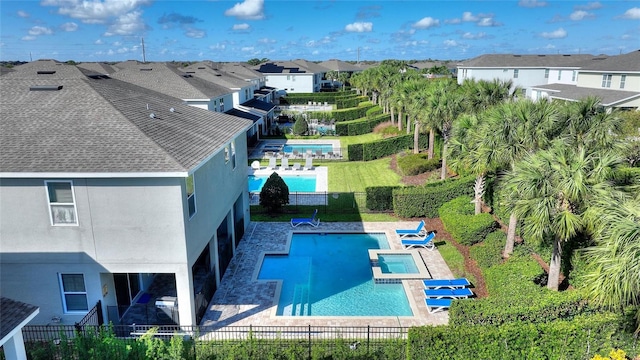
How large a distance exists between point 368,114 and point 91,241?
56062mm

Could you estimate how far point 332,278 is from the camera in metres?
18.7

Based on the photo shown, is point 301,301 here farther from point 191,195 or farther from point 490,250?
point 490,250

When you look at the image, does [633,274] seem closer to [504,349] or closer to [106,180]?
[504,349]

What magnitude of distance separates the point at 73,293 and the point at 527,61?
2775 inches

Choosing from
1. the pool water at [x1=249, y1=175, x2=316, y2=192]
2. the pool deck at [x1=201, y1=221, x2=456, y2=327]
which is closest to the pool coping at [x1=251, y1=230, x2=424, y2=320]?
the pool deck at [x1=201, y1=221, x2=456, y2=327]

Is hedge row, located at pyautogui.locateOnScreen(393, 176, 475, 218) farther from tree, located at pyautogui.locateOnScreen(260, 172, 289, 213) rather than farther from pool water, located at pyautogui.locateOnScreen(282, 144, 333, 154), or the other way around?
pool water, located at pyautogui.locateOnScreen(282, 144, 333, 154)

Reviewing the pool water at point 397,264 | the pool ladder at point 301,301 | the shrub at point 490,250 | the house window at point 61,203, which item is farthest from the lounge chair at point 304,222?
the house window at point 61,203

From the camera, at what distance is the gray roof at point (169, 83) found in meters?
33.5

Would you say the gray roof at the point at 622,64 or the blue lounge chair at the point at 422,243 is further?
the gray roof at the point at 622,64

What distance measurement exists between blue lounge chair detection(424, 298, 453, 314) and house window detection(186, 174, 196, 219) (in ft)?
30.1

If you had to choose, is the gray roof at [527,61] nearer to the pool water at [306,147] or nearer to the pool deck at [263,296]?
the pool water at [306,147]

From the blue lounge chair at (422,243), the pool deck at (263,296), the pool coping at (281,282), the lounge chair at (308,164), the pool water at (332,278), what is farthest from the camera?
the lounge chair at (308,164)

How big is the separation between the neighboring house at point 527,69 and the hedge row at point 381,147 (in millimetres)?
29318

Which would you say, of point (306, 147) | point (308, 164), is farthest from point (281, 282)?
point (306, 147)
